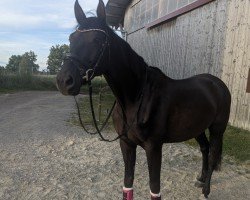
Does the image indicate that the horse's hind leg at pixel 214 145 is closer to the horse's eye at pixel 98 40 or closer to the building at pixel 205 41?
the building at pixel 205 41

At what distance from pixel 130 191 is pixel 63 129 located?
15.0ft

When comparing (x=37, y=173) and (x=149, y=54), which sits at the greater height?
(x=149, y=54)

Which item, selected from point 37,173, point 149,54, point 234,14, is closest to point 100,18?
point 37,173

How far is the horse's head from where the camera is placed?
98.2 inches

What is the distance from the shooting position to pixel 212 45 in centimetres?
895

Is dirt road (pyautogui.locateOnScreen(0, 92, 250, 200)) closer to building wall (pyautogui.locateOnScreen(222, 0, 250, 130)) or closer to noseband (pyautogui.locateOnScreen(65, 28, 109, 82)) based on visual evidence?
noseband (pyautogui.locateOnScreen(65, 28, 109, 82))

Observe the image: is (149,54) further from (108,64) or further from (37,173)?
(108,64)

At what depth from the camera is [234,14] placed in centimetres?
801

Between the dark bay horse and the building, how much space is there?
92.7 inches

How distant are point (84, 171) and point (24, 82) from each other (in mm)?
19666

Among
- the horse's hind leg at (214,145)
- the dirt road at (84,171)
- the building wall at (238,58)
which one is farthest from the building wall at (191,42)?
the horse's hind leg at (214,145)

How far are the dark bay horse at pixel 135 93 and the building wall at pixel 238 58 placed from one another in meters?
4.17

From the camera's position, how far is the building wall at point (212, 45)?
772 centimetres

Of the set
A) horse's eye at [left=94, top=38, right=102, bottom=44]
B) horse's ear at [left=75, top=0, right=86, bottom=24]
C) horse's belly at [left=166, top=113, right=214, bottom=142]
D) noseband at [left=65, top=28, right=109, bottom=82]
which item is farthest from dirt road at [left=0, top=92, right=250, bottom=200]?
horse's ear at [left=75, top=0, right=86, bottom=24]
